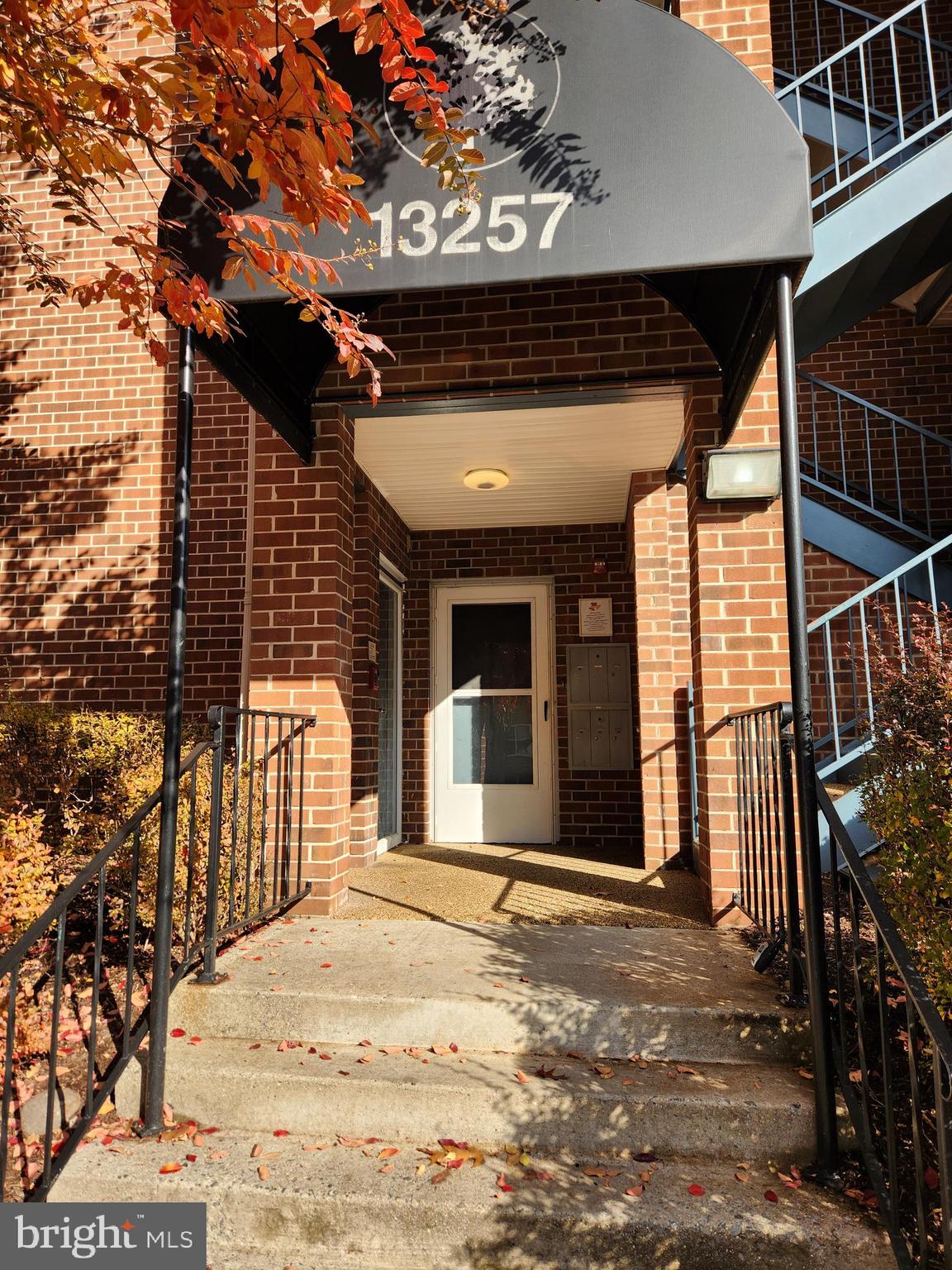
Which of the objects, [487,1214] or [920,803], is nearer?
[487,1214]

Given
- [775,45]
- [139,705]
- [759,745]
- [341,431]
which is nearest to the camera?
[759,745]

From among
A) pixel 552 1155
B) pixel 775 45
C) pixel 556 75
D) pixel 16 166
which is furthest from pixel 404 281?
pixel 775 45

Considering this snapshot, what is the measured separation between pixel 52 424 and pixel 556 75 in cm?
506

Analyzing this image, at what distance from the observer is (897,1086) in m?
2.62

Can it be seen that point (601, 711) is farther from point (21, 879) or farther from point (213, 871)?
point (21, 879)

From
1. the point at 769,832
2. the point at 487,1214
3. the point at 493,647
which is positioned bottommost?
the point at 487,1214

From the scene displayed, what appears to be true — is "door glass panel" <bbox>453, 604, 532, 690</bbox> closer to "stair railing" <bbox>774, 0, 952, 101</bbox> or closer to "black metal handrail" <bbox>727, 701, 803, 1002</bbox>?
"black metal handrail" <bbox>727, 701, 803, 1002</bbox>

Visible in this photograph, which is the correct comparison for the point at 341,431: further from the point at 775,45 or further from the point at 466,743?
the point at 775,45

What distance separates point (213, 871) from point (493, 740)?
4.00 m

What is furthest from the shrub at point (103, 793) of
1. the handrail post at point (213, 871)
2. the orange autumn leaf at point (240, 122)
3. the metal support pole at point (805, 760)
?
the metal support pole at point (805, 760)

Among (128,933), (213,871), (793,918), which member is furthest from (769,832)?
(128,933)

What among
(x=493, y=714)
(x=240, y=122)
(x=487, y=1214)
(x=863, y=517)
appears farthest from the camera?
(x=493, y=714)

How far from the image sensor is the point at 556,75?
2.77 m

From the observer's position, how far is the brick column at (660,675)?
5.56 m
